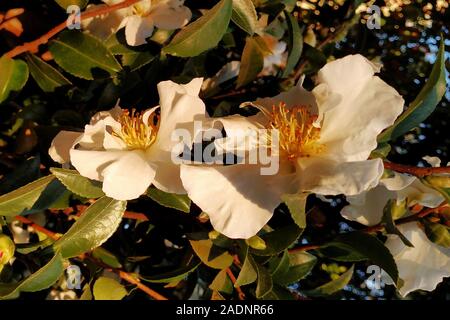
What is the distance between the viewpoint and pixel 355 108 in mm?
837

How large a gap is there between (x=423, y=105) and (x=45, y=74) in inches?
25.0

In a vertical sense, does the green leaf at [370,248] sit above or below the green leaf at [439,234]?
below

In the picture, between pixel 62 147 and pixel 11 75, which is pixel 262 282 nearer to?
pixel 62 147

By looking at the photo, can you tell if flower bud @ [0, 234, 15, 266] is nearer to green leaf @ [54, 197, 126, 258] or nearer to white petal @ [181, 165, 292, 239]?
green leaf @ [54, 197, 126, 258]

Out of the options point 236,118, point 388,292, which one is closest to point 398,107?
point 236,118

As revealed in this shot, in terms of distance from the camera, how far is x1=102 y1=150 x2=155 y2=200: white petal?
2.55 feet

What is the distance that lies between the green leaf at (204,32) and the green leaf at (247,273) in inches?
12.1

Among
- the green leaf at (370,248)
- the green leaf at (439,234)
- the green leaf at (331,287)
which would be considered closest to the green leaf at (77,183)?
the green leaf at (370,248)

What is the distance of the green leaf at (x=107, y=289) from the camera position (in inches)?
42.2

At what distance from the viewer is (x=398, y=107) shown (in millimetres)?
805

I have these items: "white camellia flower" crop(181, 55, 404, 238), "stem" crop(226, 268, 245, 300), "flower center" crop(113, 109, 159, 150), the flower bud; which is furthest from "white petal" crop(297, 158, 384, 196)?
the flower bud

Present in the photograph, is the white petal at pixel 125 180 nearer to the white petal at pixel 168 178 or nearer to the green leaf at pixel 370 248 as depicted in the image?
the white petal at pixel 168 178
